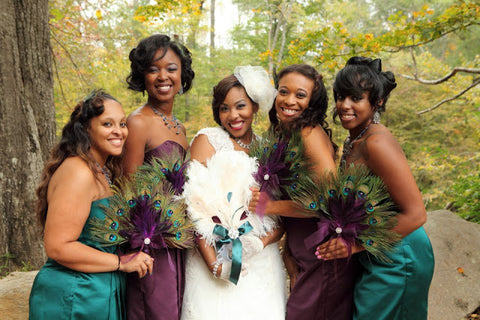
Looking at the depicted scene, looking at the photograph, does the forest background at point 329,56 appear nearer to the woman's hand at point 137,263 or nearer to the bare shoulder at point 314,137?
the bare shoulder at point 314,137

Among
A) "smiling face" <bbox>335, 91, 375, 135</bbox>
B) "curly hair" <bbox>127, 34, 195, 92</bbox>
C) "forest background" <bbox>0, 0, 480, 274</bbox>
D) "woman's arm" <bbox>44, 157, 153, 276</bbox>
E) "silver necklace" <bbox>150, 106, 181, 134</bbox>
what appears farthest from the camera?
"forest background" <bbox>0, 0, 480, 274</bbox>

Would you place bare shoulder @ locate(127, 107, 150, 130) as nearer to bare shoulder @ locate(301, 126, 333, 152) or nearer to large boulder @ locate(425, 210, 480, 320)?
bare shoulder @ locate(301, 126, 333, 152)

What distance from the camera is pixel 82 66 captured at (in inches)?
341

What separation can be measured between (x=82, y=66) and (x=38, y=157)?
16.7ft

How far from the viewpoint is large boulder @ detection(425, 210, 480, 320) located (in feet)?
13.8

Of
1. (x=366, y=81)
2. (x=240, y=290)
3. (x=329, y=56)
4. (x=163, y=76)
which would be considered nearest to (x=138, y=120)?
(x=163, y=76)

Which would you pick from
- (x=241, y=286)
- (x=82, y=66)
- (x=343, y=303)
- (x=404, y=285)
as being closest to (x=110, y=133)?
(x=241, y=286)

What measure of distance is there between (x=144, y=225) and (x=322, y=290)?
131 cm

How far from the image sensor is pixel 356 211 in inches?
93.5

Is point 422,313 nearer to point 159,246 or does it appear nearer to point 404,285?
point 404,285

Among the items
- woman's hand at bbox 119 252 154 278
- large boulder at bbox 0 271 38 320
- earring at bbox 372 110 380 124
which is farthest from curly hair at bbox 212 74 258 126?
large boulder at bbox 0 271 38 320

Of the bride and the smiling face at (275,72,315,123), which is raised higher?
the smiling face at (275,72,315,123)

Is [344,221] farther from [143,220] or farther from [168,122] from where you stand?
[168,122]

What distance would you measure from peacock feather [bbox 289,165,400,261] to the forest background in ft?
6.45
